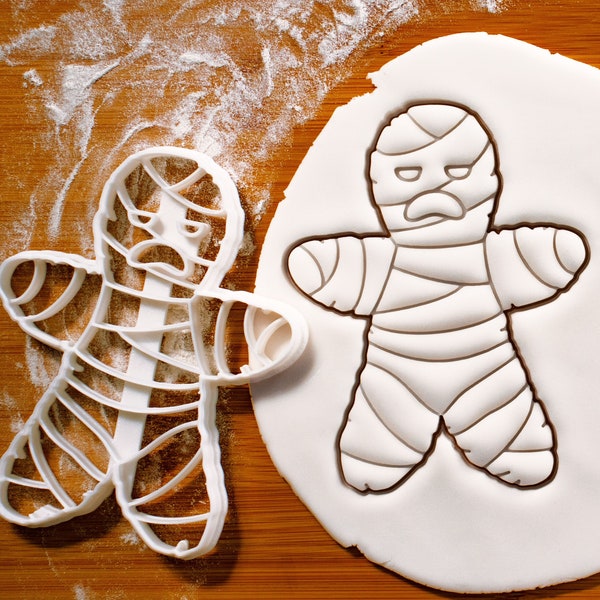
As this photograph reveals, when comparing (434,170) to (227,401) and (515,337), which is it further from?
(227,401)

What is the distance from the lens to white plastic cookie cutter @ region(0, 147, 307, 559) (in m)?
0.80

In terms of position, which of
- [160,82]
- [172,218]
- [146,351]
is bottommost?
[146,351]

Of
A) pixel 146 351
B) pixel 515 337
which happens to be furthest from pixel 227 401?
pixel 515 337

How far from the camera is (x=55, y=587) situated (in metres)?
0.85

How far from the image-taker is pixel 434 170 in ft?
2.54

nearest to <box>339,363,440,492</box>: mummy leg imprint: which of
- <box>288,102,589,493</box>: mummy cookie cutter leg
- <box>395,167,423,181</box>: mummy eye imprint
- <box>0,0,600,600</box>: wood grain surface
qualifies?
<box>288,102,589,493</box>: mummy cookie cutter leg

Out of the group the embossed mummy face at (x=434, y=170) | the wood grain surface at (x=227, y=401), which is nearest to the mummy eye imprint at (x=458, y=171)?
the embossed mummy face at (x=434, y=170)

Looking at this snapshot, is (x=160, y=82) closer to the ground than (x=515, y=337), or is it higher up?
higher up

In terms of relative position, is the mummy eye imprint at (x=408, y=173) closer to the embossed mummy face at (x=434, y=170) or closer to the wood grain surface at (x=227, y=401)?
the embossed mummy face at (x=434, y=170)

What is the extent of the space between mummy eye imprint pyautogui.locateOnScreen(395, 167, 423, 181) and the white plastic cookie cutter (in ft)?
0.69

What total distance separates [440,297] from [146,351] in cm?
38

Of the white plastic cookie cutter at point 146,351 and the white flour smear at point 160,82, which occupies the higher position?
the white flour smear at point 160,82

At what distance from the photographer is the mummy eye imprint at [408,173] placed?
2.56ft

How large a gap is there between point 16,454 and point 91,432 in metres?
0.10
